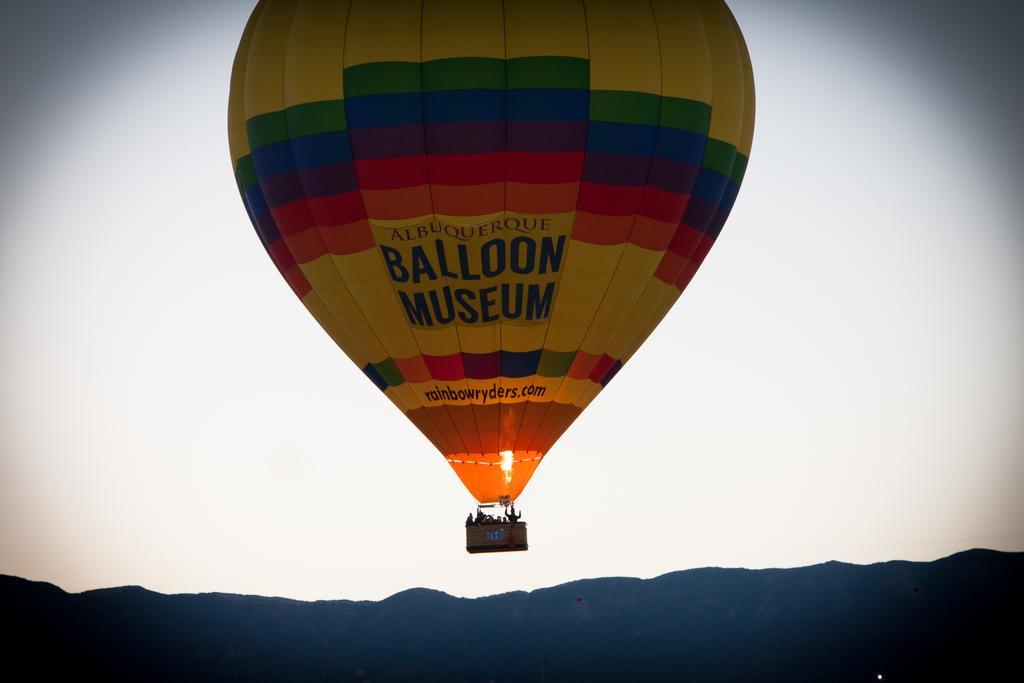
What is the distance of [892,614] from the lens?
4166 inches

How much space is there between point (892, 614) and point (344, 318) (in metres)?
91.7

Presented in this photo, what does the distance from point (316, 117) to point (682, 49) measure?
479 centimetres

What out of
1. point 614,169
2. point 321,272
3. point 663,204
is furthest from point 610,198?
point 321,272

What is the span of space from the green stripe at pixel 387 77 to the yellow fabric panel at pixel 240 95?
2.09m

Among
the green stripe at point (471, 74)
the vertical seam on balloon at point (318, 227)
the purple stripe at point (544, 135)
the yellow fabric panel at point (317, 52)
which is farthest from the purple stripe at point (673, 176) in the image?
the yellow fabric panel at point (317, 52)

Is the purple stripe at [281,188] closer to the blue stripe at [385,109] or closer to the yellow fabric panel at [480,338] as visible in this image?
the blue stripe at [385,109]

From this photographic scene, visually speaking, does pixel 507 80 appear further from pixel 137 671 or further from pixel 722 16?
pixel 137 671

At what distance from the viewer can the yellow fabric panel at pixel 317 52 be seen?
62.9 ft

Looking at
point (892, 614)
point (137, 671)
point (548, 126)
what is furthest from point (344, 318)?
point (892, 614)

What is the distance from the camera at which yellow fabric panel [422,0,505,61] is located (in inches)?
736

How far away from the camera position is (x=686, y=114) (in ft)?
65.3

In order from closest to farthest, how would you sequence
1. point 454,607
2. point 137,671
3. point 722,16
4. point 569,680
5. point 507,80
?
Result: point 507,80 < point 722,16 < point 137,671 < point 569,680 < point 454,607

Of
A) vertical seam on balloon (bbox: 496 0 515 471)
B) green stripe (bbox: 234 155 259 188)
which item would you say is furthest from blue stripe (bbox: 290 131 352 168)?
vertical seam on balloon (bbox: 496 0 515 471)

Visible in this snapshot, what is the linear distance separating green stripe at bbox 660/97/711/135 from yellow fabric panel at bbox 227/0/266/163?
18.4 ft
